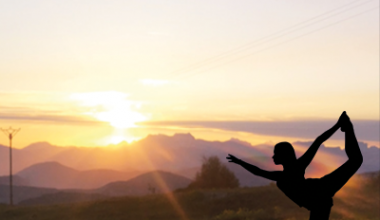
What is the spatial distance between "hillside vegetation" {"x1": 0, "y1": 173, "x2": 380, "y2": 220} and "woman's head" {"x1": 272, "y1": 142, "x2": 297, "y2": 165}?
3325 cm

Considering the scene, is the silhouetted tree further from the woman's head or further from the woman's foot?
the woman's foot

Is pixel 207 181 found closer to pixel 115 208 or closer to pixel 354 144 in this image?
Result: pixel 115 208

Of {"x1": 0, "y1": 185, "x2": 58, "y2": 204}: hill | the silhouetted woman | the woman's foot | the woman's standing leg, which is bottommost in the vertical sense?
{"x1": 0, "y1": 185, "x2": 58, "y2": 204}: hill

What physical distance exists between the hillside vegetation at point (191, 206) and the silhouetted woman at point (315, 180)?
3319 cm

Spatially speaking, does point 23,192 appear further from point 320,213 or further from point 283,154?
point 320,213

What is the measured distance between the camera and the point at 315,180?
6059mm

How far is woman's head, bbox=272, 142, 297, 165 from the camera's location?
617 centimetres

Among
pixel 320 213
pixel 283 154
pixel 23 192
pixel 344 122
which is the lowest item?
pixel 23 192

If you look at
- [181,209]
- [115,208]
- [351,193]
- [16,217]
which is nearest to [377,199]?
[351,193]

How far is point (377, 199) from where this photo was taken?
160ft

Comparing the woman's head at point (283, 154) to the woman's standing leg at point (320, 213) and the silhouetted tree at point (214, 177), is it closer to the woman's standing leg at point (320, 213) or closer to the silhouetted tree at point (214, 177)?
the woman's standing leg at point (320, 213)

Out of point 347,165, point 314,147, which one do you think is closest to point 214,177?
point 314,147

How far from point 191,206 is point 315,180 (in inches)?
1647

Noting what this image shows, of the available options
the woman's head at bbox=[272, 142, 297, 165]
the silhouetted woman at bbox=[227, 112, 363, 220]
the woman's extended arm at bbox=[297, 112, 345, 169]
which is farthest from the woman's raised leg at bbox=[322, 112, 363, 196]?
the woman's head at bbox=[272, 142, 297, 165]
